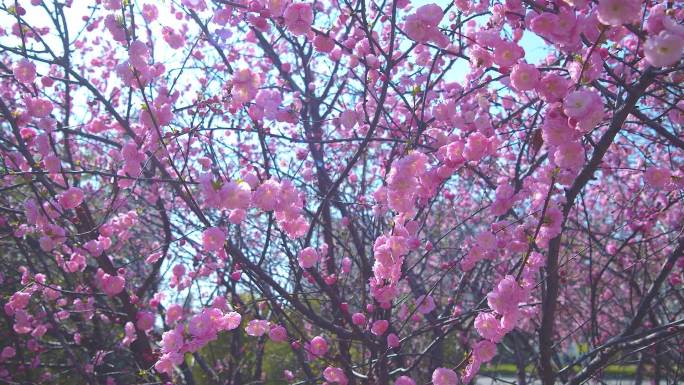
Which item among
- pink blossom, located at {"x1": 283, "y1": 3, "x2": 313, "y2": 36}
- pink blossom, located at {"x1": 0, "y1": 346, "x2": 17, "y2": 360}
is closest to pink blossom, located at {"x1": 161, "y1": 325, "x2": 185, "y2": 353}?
pink blossom, located at {"x1": 283, "y1": 3, "x2": 313, "y2": 36}

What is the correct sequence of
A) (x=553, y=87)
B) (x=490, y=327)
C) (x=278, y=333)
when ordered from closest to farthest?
(x=553, y=87) < (x=490, y=327) < (x=278, y=333)

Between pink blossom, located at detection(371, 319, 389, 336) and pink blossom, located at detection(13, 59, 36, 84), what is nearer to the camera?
pink blossom, located at detection(371, 319, 389, 336)

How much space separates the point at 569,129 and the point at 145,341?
326cm

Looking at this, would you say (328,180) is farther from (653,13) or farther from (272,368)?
(272,368)

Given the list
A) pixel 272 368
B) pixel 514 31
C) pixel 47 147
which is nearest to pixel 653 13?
pixel 514 31

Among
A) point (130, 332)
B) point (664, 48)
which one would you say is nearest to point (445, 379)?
point (664, 48)

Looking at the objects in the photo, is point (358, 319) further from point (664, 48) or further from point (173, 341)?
point (664, 48)

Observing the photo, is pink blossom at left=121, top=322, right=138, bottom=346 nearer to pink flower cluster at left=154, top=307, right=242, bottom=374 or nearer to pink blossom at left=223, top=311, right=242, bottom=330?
pink flower cluster at left=154, top=307, right=242, bottom=374

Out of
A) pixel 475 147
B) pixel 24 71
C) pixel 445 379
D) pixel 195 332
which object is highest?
pixel 24 71

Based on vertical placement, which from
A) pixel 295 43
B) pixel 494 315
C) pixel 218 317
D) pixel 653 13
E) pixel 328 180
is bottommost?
pixel 494 315

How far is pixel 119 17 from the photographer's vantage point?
2.70 metres

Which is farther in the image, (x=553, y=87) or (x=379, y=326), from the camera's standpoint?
(x=379, y=326)

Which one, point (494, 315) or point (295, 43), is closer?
point (494, 315)

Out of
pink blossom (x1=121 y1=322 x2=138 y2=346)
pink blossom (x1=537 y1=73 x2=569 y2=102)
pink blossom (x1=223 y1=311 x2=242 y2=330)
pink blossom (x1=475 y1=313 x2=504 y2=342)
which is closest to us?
pink blossom (x1=537 y1=73 x2=569 y2=102)
